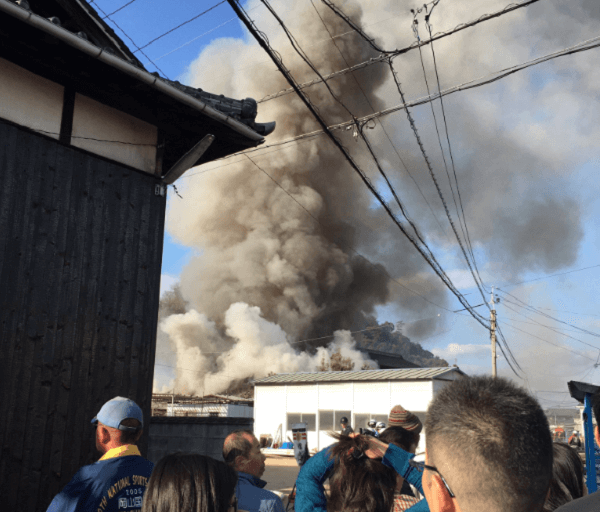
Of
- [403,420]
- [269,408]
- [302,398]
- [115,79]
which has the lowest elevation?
[269,408]

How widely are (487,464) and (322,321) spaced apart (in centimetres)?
4854

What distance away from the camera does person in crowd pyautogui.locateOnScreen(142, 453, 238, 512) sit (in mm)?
1639

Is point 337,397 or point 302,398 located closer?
point 337,397

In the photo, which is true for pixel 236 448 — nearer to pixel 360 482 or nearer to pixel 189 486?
pixel 360 482

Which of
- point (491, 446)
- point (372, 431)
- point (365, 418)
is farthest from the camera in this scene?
point (365, 418)

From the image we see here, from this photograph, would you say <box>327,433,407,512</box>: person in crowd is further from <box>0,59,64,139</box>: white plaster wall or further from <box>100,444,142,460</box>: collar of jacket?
<box>0,59,64,139</box>: white plaster wall

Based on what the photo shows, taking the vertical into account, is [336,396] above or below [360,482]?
below

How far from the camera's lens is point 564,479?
8.27 feet

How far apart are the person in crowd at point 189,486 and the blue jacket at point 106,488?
2.95 ft

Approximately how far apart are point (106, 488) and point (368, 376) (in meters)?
19.1

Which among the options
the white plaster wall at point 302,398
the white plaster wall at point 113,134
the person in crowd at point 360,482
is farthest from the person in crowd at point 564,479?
the white plaster wall at point 302,398

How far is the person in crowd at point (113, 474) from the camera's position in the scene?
7.75 feet

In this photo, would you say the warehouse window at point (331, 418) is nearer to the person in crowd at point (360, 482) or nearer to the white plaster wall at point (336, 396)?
the white plaster wall at point (336, 396)

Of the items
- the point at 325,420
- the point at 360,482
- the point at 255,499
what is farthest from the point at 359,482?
the point at 325,420
